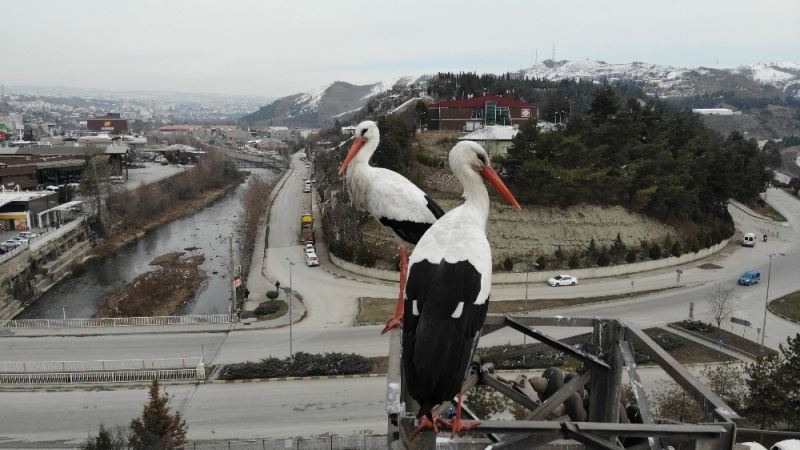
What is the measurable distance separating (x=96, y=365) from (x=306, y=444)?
8776 millimetres

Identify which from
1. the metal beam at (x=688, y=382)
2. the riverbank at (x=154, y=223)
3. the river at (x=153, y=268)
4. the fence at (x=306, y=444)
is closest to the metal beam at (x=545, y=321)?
the metal beam at (x=688, y=382)

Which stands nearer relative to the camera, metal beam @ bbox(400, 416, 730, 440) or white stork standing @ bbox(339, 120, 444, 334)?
metal beam @ bbox(400, 416, 730, 440)

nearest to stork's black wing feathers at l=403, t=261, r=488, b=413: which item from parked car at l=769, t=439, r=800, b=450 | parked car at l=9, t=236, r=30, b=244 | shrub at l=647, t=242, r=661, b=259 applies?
parked car at l=769, t=439, r=800, b=450

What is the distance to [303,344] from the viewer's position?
1980cm

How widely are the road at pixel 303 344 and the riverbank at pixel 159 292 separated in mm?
4109

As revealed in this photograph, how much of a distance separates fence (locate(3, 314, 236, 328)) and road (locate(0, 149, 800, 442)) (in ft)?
4.11

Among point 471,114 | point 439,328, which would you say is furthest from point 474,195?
point 471,114

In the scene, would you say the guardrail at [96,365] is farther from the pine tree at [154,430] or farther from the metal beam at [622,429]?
the metal beam at [622,429]

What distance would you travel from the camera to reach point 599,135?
34.9 m

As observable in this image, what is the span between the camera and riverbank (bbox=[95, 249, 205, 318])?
24.8 metres

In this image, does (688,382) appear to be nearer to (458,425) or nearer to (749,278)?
(458,425)

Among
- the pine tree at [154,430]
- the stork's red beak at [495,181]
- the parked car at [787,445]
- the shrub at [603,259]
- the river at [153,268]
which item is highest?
the stork's red beak at [495,181]

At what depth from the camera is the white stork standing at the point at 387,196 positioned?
6.87 metres

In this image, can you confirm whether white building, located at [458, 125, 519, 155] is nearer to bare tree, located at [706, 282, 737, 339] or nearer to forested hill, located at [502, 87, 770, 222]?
forested hill, located at [502, 87, 770, 222]
